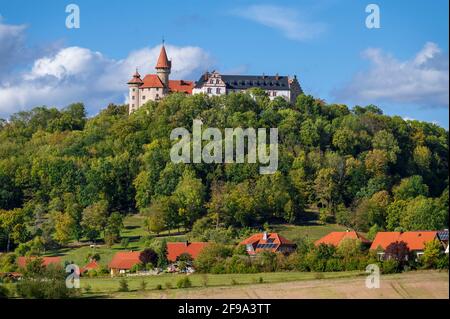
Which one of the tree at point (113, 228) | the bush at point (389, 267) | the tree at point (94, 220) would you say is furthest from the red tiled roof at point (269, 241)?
the bush at point (389, 267)

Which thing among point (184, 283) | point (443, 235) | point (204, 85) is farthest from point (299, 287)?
point (204, 85)

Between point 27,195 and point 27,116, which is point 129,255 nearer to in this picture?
point 27,195

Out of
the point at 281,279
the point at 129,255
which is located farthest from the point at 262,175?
the point at 281,279

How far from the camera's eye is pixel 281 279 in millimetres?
61031

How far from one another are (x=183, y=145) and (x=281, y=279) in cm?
4378

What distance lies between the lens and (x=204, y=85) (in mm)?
120375

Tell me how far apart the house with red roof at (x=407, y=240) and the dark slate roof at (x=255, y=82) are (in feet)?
151

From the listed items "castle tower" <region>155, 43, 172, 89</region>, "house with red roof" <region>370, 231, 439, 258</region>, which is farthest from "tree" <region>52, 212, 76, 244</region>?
"castle tower" <region>155, 43, 172, 89</region>

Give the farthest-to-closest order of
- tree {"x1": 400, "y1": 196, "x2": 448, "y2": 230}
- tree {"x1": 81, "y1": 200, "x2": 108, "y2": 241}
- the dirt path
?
tree {"x1": 81, "y1": 200, "x2": 108, "y2": 241}, tree {"x1": 400, "y1": 196, "x2": 448, "y2": 230}, the dirt path

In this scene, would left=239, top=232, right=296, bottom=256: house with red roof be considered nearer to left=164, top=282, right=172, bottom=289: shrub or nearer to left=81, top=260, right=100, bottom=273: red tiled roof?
left=81, top=260, right=100, bottom=273: red tiled roof

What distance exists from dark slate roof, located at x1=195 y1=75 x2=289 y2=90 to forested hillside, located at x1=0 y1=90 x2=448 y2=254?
5003mm

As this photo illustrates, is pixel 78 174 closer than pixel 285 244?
No

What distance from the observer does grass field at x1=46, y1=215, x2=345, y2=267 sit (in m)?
80.1

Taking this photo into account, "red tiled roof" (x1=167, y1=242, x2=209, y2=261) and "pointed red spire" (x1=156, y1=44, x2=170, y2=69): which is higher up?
"pointed red spire" (x1=156, y1=44, x2=170, y2=69)
